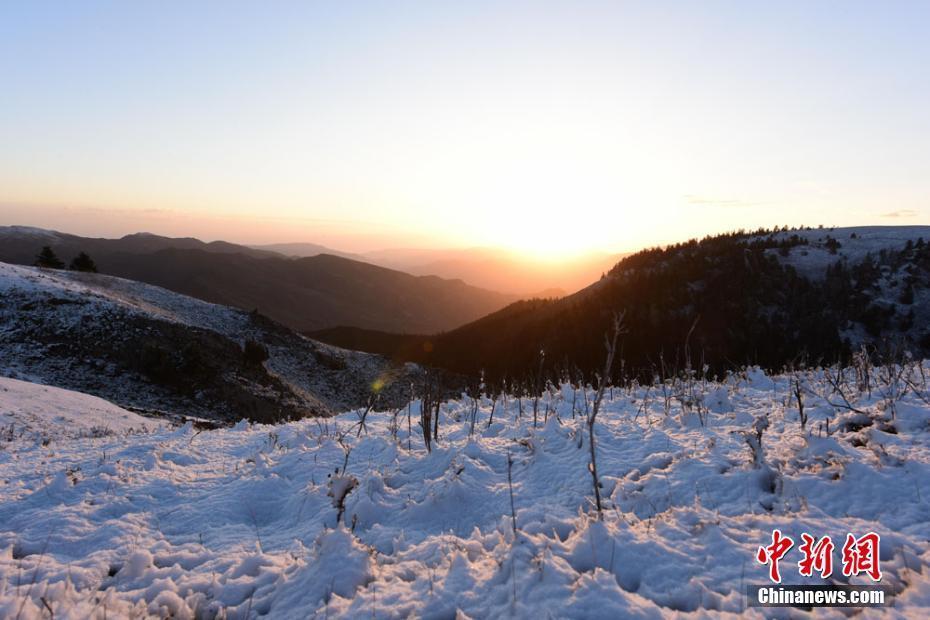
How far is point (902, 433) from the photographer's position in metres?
4.48

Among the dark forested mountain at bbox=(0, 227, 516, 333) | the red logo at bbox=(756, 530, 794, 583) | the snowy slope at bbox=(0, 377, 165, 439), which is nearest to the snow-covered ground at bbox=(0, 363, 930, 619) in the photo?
the red logo at bbox=(756, 530, 794, 583)

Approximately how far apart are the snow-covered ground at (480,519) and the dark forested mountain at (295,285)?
9299cm

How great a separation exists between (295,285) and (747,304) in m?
106

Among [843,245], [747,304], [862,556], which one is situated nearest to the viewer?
[862,556]

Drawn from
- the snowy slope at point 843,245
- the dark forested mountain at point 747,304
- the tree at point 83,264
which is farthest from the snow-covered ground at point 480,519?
the tree at point 83,264

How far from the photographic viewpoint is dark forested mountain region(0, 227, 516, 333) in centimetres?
10331

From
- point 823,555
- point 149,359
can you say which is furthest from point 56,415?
point 823,555

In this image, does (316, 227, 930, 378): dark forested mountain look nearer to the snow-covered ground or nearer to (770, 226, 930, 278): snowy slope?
(770, 226, 930, 278): snowy slope

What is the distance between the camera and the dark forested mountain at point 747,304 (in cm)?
2377

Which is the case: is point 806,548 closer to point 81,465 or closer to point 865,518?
point 865,518

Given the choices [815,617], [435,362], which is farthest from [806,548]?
[435,362]

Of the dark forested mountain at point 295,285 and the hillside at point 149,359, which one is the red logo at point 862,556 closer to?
the hillside at point 149,359

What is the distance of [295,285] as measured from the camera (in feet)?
387

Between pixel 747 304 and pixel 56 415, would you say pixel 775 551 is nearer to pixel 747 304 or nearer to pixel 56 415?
pixel 56 415
